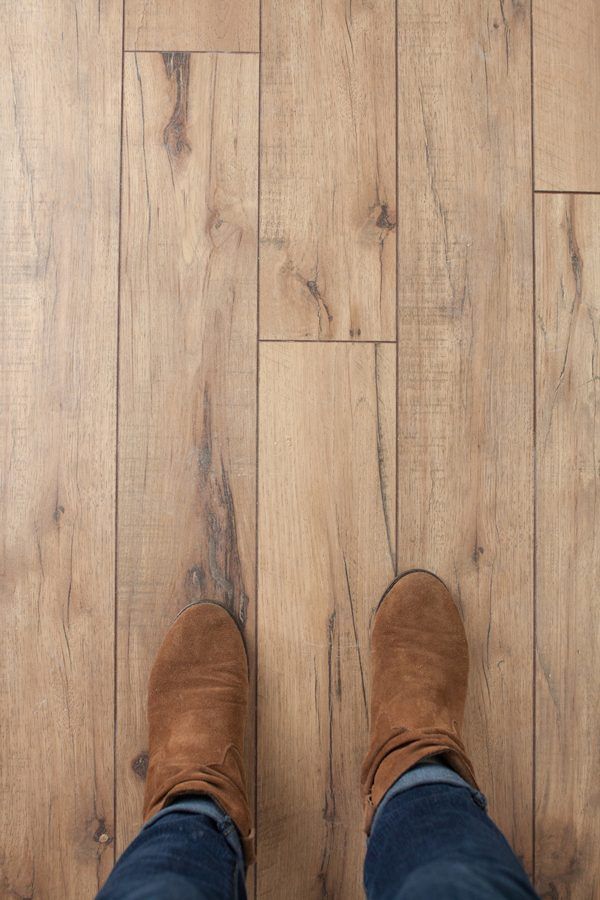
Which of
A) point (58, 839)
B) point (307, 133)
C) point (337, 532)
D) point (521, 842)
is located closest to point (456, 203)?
point (307, 133)

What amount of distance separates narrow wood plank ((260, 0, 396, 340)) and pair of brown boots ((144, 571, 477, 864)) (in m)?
0.43

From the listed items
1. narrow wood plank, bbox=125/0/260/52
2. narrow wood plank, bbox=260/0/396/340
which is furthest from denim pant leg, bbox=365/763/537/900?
narrow wood plank, bbox=125/0/260/52

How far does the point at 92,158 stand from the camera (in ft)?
3.39

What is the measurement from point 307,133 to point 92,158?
13.2 inches

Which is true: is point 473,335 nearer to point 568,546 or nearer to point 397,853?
point 568,546

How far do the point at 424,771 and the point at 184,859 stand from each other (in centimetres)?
33

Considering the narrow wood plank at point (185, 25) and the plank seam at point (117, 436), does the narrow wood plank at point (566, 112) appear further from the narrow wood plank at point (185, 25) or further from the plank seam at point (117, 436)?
the plank seam at point (117, 436)

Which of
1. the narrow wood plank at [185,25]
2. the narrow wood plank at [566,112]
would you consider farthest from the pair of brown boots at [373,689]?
the narrow wood plank at [185,25]

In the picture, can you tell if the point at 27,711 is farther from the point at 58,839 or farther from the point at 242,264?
the point at 242,264

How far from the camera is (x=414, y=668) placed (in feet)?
3.26

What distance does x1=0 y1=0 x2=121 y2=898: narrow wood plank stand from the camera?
1000 millimetres

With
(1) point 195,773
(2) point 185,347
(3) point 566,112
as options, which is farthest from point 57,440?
(3) point 566,112

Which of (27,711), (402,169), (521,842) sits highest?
(402,169)

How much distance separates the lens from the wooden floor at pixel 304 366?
1013 millimetres
